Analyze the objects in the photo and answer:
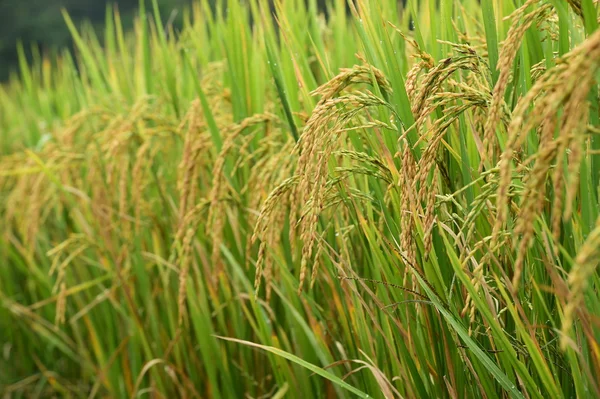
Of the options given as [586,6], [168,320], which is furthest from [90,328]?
[586,6]

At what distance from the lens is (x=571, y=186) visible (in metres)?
0.65

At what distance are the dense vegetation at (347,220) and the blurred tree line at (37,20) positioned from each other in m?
17.1

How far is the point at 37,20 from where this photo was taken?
19484 millimetres

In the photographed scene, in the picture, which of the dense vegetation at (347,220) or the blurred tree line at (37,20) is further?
the blurred tree line at (37,20)

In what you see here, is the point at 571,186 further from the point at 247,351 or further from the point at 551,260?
the point at 247,351

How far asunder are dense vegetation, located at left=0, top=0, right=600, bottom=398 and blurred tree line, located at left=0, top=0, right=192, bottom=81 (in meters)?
17.1

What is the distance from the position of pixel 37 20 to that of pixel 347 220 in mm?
20103

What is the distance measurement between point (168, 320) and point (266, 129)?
30.8 inches

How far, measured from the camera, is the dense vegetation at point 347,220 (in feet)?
3.34

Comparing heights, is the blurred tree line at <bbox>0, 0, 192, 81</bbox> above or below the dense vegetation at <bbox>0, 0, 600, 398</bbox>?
above

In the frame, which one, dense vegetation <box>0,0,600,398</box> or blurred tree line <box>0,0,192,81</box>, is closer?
dense vegetation <box>0,0,600,398</box>

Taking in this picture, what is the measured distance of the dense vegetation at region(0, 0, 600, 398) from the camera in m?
1.02

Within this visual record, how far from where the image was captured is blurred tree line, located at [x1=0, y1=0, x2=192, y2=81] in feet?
63.2

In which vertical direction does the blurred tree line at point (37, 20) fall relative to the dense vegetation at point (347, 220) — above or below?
above
